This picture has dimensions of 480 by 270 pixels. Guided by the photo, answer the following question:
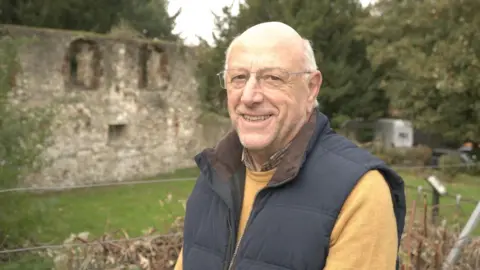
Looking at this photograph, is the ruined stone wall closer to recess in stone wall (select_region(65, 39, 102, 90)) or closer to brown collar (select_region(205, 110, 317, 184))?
A: recess in stone wall (select_region(65, 39, 102, 90))

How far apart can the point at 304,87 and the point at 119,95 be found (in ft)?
34.1

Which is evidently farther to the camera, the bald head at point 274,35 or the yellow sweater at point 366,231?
the bald head at point 274,35

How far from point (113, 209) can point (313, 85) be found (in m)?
7.63

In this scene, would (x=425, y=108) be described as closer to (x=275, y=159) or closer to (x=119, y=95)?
(x=119, y=95)

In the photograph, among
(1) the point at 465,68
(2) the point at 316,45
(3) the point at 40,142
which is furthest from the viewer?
(2) the point at 316,45

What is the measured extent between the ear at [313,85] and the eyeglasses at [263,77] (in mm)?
44

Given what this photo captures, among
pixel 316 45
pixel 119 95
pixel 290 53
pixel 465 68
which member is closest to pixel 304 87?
pixel 290 53

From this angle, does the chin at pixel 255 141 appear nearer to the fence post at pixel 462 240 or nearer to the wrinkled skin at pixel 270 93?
the wrinkled skin at pixel 270 93

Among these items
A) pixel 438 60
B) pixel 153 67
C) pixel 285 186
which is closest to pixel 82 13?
pixel 153 67

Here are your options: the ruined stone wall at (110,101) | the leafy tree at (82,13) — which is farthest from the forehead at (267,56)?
the leafy tree at (82,13)

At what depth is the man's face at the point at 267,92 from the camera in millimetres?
1723

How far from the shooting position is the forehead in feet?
5.62

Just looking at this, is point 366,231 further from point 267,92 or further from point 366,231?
point 267,92

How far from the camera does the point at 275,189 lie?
1.69 metres
